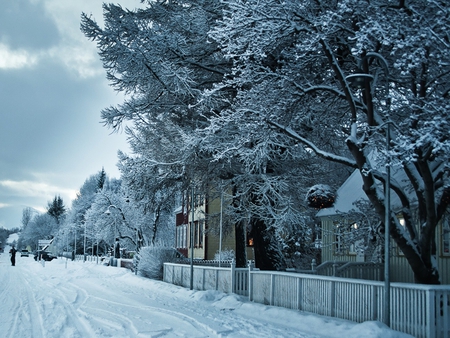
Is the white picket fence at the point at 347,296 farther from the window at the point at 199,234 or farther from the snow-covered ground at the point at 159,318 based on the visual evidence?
the window at the point at 199,234

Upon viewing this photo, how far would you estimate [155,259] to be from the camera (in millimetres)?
27703

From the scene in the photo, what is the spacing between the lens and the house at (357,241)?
1529cm

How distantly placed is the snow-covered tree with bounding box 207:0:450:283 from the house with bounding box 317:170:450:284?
156cm

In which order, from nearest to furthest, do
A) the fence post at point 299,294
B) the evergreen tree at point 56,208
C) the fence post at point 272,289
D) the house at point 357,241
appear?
the fence post at point 299,294 → the house at point 357,241 → the fence post at point 272,289 → the evergreen tree at point 56,208

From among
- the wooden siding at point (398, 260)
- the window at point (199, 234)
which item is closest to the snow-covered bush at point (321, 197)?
the wooden siding at point (398, 260)

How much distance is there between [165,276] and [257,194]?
30.4ft

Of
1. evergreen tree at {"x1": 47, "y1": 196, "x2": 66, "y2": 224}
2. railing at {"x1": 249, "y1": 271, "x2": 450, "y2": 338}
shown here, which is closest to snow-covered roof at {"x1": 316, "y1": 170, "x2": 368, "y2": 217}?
railing at {"x1": 249, "y1": 271, "x2": 450, "y2": 338}

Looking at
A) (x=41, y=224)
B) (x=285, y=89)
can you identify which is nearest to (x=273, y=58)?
(x=285, y=89)

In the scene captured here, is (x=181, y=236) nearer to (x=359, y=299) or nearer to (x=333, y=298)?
(x=333, y=298)

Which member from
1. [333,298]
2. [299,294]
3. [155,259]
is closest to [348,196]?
[299,294]

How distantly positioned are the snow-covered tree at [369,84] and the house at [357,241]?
5.13 feet

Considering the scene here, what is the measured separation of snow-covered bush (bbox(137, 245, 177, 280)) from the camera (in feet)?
90.4

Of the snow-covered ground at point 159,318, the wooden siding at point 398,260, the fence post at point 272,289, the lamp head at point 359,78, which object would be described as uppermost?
the lamp head at point 359,78

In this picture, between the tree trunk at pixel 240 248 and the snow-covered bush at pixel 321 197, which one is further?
the tree trunk at pixel 240 248
